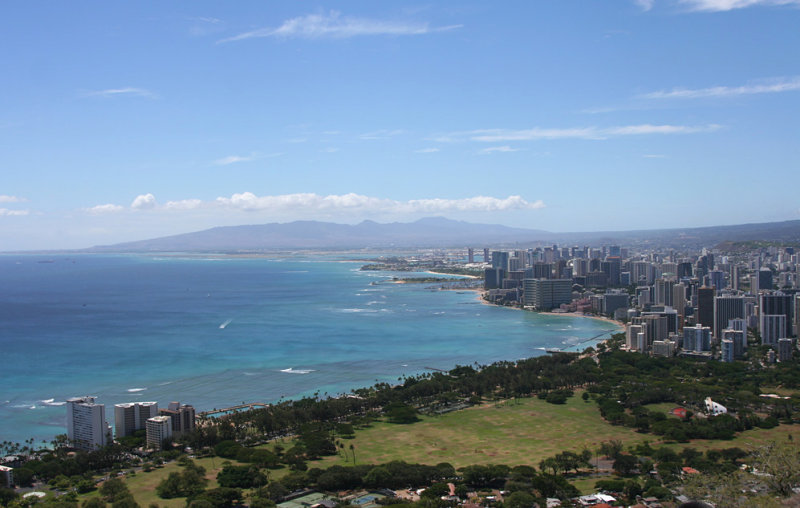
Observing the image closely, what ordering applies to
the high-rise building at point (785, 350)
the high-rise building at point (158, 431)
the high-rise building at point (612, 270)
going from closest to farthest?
the high-rise building at point (158, 431), the high-rise building at point (785, 350), the high-rise building at point (612, 270)

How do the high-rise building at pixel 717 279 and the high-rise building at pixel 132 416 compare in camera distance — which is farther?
the high-rise building at pixel 717 279

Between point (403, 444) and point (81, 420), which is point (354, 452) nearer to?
point (403, 444)

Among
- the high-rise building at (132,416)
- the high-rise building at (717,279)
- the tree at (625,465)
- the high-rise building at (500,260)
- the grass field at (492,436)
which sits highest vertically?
the high-rise building at (500,260)

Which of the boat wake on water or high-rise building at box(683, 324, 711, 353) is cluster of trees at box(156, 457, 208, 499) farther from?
high-rise building at box(683, 324, 711, 353)

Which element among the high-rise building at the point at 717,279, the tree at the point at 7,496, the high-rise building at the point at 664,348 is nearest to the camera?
the tree at the point at 7,496

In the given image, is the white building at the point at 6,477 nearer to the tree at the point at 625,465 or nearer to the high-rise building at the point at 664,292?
the tree at the point at 625,465

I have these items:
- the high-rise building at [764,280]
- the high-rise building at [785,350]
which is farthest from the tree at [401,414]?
the high-rise building at [764,280]

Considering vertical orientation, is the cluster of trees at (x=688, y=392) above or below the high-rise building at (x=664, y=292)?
below

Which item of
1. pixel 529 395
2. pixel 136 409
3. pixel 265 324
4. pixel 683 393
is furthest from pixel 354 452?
pixel 265 324

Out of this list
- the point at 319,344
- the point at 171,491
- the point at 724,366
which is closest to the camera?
the point at 171,491
